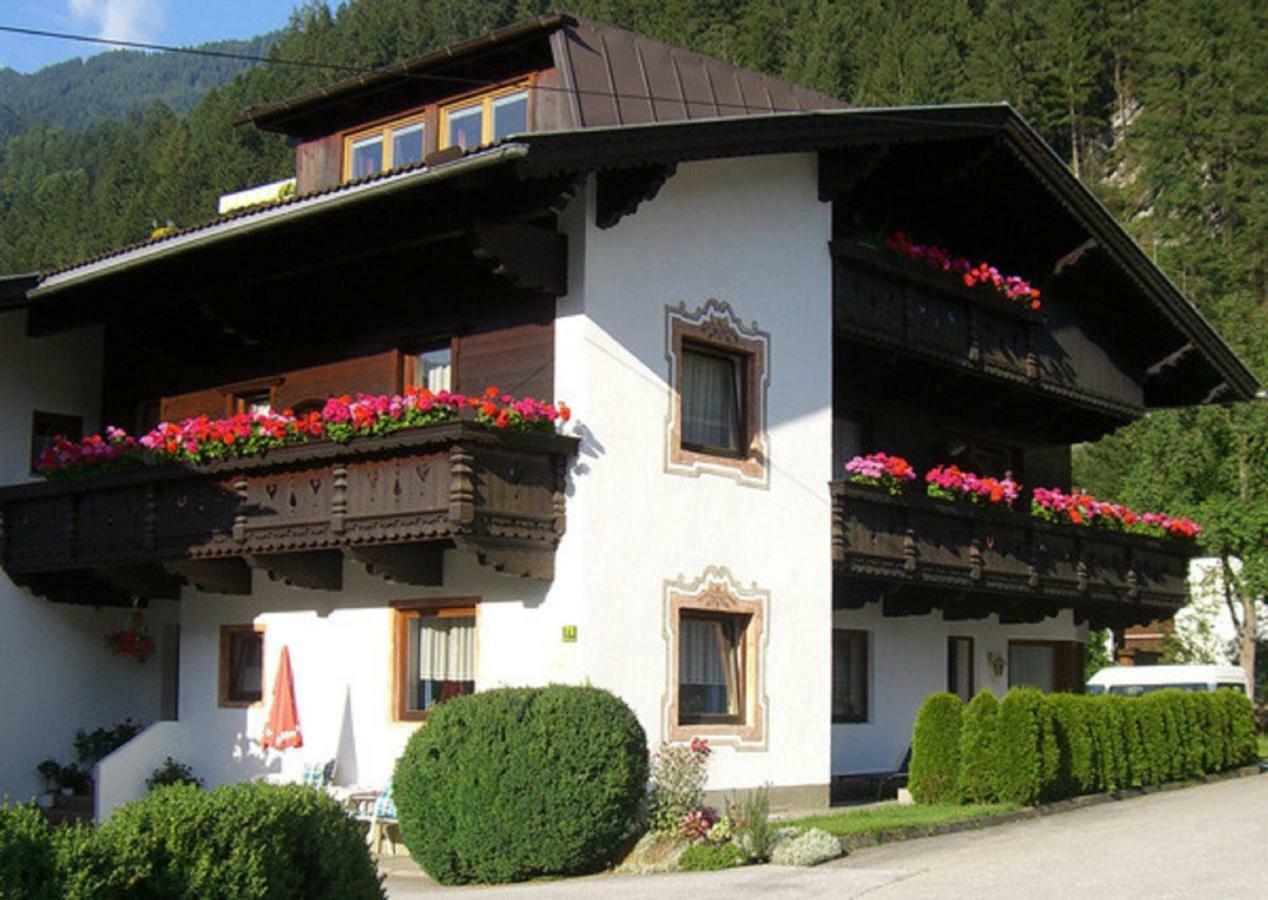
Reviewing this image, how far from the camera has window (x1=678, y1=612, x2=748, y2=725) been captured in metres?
19.7

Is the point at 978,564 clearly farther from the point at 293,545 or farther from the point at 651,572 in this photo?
the point at 293,545

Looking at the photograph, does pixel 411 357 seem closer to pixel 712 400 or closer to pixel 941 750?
pixel 712 400

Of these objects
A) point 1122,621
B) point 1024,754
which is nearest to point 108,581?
point 1024,754

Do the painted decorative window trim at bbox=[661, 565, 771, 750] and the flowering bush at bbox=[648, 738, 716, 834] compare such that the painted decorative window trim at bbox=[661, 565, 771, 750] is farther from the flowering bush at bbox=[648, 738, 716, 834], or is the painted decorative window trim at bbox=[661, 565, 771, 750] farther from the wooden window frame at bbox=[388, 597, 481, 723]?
the wooden window frame at bbox=[388, 597, 481, 723]

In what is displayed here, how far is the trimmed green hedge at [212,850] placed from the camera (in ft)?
28.5

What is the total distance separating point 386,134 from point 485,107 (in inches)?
77.4

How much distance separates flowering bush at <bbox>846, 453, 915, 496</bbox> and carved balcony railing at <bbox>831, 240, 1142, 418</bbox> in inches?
57.6

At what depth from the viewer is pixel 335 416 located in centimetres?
1812

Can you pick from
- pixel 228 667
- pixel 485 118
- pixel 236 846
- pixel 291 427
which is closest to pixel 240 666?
pixel 228 667

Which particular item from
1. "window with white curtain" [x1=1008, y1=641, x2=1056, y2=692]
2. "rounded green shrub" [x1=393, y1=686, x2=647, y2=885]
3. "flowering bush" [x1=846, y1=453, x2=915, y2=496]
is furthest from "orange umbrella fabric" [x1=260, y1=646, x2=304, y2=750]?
"window with white curtain" [x1=1008, y1=641, x2=1056, y2=692]

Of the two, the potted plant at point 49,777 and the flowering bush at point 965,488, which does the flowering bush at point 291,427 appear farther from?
the flowering bush at point 965,488

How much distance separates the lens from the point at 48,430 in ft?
78.4

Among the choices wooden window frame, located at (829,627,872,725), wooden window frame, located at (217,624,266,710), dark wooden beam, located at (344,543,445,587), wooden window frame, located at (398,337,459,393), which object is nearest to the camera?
dark wooden beam, located at (344,543,445,587)

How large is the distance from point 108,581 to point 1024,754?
11392 millimetres
